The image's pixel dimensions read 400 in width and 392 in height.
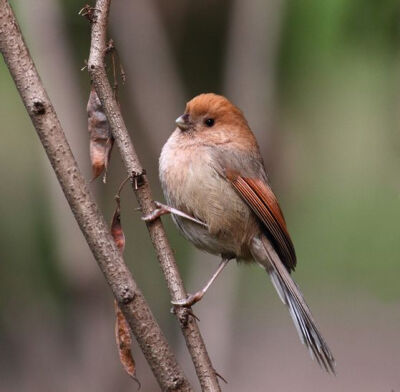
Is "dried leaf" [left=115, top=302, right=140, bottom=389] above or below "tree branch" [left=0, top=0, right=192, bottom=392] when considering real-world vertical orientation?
below

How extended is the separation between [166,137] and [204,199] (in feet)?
6.19

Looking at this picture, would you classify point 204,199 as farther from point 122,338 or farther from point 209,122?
point 122,338

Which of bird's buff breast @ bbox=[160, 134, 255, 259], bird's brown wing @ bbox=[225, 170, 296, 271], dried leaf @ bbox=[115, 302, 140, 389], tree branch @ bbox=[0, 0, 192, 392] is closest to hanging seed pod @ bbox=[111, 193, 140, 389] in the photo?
dried leaf @ bbox=[115, 302, 140, 389]

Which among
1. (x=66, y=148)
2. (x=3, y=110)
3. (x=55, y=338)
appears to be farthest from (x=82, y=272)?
(x=66, y=148)

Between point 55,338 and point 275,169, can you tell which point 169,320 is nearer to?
point 55,338

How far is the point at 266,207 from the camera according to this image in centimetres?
331

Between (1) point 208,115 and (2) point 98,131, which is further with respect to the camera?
(1) point 208,115

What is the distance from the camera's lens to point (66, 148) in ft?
6.77

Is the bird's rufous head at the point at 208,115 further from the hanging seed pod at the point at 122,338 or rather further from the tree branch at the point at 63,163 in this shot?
the tree branch at the point at 63,163

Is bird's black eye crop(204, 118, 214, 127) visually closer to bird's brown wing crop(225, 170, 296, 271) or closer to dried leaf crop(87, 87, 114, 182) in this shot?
bird's brown wing crop(225, 170, 296, 271)

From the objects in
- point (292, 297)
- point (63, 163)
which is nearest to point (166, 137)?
point (292, 297)

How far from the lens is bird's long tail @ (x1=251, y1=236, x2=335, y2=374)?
2918 mm

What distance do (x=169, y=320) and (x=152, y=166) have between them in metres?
1.05

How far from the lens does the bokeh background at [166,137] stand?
473 centimetres
